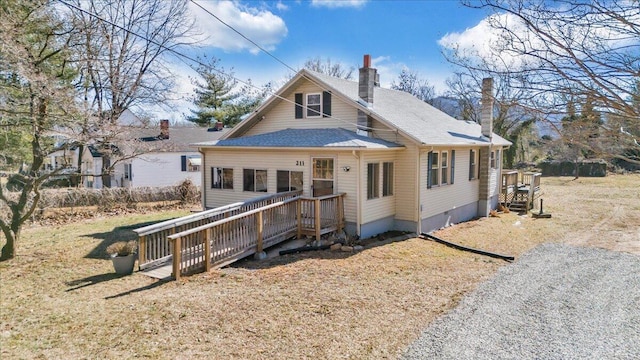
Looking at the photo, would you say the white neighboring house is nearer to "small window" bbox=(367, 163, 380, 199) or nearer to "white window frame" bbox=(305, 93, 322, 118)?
"white window frame" bbox=(305, 93, 322, 118)

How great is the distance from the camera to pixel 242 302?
24.0 feet

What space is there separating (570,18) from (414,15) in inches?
253

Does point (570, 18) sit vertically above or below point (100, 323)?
above

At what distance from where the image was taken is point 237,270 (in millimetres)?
9375

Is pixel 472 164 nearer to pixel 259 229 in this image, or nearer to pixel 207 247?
pixel 259 229

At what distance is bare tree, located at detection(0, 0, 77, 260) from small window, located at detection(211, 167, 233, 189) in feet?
17.5

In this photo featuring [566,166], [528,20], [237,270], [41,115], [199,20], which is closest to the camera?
[528,20]

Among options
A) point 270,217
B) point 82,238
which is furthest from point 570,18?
point 82,238

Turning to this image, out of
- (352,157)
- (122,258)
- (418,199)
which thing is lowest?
(122,258)

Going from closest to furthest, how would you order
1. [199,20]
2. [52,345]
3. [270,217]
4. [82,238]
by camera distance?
[52,345] → [270,217] → [82,238] → [199,20]

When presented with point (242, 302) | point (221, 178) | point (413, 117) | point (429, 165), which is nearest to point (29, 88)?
point (221, 178)

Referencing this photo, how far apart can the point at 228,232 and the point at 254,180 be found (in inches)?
188

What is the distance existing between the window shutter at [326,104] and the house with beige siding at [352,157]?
0.12 ft

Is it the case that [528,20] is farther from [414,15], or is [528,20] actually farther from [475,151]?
[475,151]
